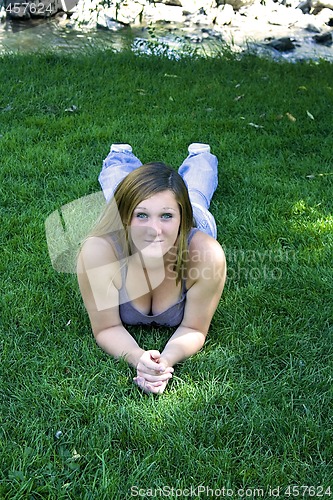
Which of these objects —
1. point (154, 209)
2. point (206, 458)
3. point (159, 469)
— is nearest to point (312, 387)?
point (206, 458)

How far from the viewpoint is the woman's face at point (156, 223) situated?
2270mm

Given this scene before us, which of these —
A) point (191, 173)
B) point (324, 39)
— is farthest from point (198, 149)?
point (324, 39)

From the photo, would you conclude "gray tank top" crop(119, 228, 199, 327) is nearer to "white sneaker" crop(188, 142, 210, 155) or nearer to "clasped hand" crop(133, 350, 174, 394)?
"clasped hand" crop(133, 350, 174, 394)

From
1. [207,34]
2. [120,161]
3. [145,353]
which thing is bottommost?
[207,34]

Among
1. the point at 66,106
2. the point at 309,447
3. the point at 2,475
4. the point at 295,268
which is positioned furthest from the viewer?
the point at 66,106

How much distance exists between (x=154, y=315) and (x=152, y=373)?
0.38 meters

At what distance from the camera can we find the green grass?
1.93m

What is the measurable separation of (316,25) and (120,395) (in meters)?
8.58

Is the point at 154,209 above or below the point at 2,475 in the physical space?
above

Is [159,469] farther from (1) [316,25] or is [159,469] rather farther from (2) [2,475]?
(1) [316,25]

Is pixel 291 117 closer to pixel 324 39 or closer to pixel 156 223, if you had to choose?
pixel 156 223

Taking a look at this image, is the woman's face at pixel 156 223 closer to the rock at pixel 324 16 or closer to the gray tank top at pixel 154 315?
the gray tank top at pixel 154 315

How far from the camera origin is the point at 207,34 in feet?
27.0

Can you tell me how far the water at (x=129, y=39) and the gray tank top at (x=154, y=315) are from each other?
4.62 metres
